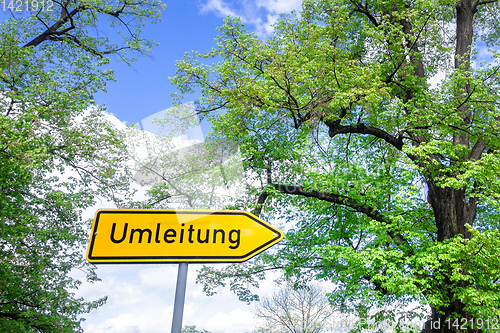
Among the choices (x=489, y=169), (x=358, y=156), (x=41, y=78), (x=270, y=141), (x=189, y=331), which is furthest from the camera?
(x=189, y=331)

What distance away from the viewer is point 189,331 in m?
20.6

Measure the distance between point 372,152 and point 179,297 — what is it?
10785mm

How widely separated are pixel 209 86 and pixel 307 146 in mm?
3683

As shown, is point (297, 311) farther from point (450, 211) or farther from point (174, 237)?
point (174, 237)

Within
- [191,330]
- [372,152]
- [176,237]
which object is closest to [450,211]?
[372,152]

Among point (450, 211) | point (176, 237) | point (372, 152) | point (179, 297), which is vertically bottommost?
point (179, 297)

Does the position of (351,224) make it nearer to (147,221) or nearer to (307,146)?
(307,146)

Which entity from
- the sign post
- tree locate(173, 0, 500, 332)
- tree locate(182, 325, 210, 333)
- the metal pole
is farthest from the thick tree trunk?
tree locate(182, 325, 210, 333)

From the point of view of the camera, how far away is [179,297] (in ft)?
5.93

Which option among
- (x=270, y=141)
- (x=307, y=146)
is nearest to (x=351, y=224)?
(x=307, y=146)

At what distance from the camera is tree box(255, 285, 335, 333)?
15.8m

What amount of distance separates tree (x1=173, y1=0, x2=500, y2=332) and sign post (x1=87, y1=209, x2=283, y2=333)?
602cm

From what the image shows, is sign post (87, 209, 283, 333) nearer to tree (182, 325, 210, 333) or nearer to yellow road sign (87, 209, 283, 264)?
yellow road sign (87, 209, 283, 264)

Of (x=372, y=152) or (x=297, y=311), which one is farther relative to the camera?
(x=297, y=311)
